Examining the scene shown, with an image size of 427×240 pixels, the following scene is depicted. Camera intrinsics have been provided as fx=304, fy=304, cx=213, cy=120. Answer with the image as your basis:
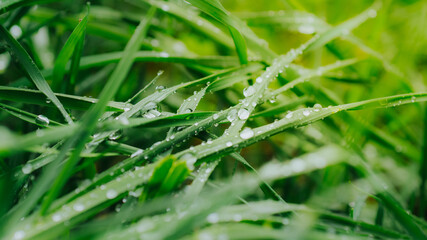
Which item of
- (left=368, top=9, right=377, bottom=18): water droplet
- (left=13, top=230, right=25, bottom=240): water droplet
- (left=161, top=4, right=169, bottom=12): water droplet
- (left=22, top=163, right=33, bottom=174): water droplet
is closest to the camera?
(left=13, top=230, right=25, bottom=240): water droplet

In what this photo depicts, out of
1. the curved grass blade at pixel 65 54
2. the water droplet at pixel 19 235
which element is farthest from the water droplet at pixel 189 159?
the curved grass blade at pixel 65 54

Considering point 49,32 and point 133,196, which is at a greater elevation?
point 49,32

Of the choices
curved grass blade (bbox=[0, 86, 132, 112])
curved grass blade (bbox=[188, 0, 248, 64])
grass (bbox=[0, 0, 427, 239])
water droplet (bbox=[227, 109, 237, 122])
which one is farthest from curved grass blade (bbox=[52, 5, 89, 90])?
water droplet (bbox=[227, 109, 237, 122])

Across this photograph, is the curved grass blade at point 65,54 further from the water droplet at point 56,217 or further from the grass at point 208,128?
the water droplet at point 56,217

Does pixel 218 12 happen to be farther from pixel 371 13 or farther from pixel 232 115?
pixel 371 13

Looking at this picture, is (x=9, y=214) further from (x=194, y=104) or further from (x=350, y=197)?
(x=350, y=197)

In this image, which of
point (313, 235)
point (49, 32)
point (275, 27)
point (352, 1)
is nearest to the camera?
point (313, 235)

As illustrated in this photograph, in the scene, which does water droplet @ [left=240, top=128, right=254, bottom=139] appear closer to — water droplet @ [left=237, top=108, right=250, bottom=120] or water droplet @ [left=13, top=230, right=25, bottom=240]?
water droplet @ [left=237, top=108, right=250, bottom=120]

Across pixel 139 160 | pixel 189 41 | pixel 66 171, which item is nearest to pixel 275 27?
pixel 189 41
